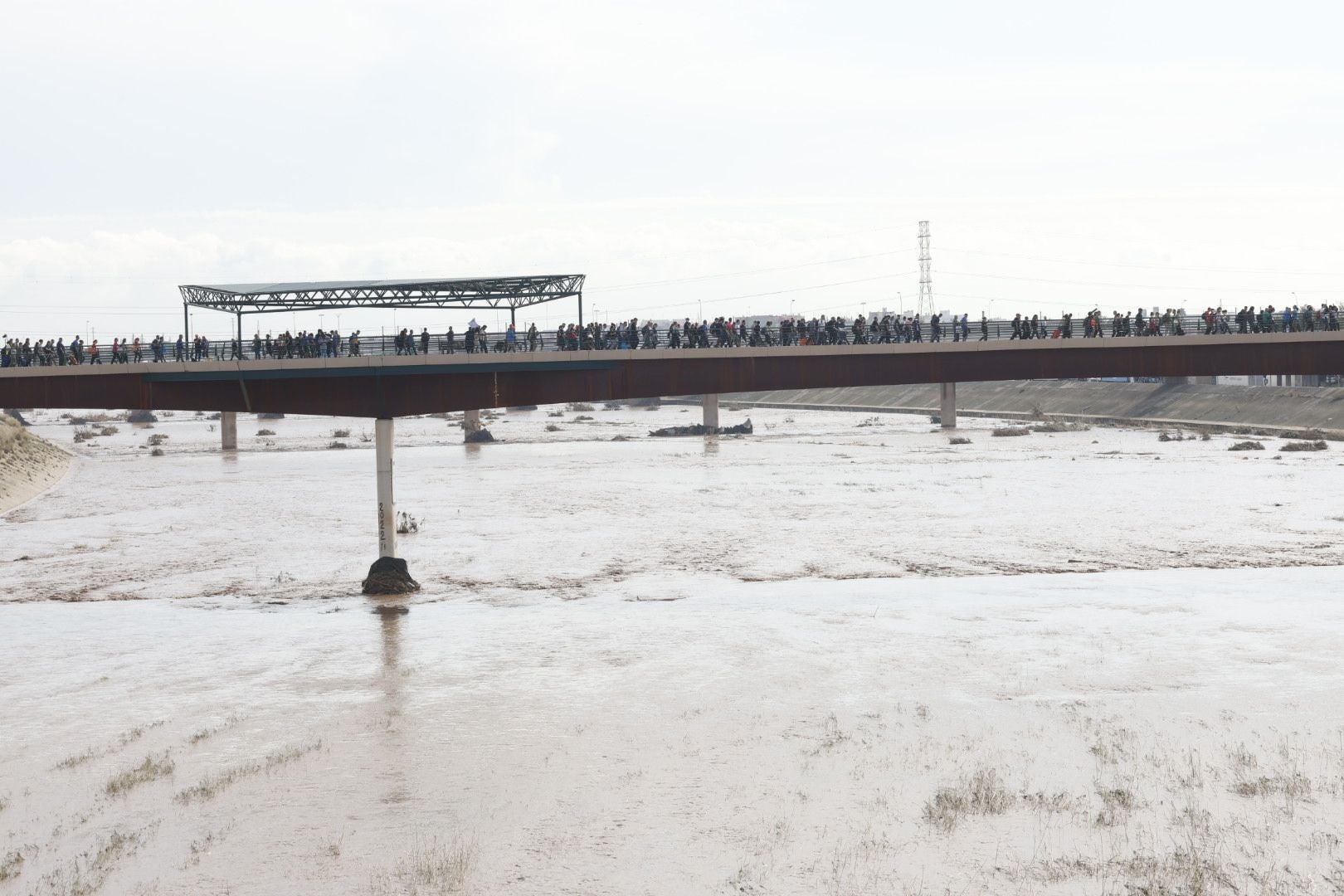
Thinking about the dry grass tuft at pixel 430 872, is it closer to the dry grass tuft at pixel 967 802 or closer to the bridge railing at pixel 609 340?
the dry grass tuft at pixel 967 802

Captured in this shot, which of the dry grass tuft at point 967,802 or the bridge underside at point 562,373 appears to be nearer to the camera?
the dry grass tuft at point 967,802

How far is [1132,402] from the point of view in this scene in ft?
377

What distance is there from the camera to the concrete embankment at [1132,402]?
9544cm

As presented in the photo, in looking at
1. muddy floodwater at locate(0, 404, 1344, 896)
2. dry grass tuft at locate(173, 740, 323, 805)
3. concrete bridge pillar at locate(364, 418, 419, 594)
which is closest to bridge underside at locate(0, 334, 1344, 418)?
concrete bridge pillar at locate(364, 418, 419, 594)

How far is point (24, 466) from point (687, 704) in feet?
201

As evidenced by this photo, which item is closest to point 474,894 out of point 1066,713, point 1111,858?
point 1111,858

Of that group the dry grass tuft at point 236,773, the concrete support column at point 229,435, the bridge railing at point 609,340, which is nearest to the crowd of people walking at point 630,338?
the bridge railing at point 609,340

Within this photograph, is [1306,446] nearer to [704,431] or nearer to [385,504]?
[704,431]

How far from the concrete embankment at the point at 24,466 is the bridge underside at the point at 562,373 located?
26.0 metres

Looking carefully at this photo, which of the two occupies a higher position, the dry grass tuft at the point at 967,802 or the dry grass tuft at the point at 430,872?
the dry grass tuft at the point at 967,802

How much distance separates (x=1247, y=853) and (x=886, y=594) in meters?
18.1

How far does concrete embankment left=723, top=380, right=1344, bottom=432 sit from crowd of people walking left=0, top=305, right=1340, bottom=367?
27.9 m

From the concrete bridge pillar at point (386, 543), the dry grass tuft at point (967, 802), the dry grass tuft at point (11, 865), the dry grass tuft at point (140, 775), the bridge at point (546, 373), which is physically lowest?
the dry grass tuft at point (11, 865)

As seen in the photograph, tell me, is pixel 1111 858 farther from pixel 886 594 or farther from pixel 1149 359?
pixel 1149 359
